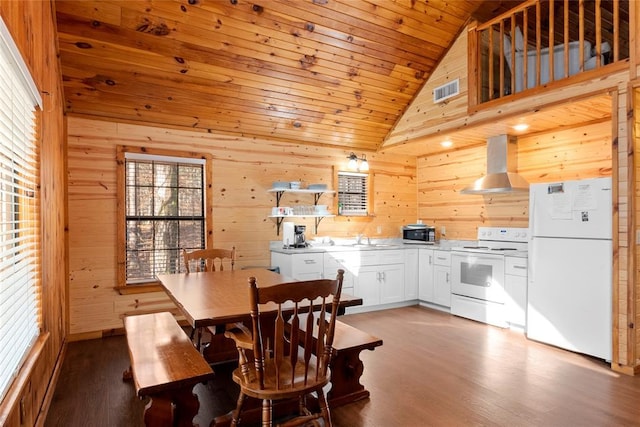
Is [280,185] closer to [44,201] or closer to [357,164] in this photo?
[357,164]

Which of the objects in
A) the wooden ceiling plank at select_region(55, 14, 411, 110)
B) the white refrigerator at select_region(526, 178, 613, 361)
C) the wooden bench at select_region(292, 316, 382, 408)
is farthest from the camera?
the wooden ceiling plank at select_region(55, 14, 411, 110)

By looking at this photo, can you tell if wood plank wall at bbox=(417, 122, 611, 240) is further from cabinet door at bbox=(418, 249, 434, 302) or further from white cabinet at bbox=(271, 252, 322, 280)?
white cabinet at bbox=(271, 252, 322, 280)

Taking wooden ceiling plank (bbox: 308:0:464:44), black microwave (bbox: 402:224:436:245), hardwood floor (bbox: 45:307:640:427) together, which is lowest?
hardwood floor (bbox: 45:307:640:427)

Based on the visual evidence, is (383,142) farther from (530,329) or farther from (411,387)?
(411,387)

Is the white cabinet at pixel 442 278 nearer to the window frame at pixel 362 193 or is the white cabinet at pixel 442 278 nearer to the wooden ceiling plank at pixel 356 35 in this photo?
the window frame at pixel 362 193

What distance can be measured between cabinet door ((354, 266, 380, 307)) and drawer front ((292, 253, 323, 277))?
1.96 feet

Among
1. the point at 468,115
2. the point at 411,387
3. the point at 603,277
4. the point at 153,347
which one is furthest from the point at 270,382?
the point at 468,115

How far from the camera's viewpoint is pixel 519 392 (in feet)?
9.12

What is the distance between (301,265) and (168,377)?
272 cm

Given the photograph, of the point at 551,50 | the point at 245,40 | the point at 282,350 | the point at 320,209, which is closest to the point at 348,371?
the point at 282,350

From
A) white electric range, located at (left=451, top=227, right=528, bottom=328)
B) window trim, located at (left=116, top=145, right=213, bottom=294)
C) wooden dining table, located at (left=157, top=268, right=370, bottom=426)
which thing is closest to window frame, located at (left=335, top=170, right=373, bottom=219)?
white electric range, located at (left=451, top=227, right=528, bottom=328)

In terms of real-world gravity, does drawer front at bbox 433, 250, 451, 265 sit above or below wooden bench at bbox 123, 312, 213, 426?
above

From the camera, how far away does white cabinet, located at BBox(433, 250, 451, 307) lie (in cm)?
506

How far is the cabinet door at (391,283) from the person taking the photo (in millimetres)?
5234
